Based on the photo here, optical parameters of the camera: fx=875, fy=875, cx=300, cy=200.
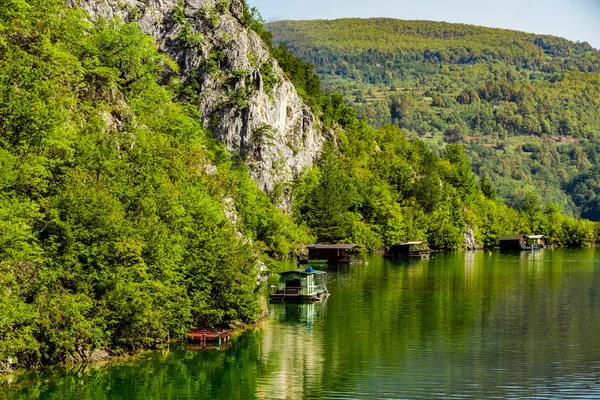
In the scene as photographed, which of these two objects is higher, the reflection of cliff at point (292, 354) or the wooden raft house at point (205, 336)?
the wooden raft house at point (205, 336)

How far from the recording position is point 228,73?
6280 inches

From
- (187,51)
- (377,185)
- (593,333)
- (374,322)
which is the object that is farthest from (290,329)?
(377,185)

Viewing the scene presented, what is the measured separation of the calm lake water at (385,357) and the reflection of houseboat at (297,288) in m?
2.35

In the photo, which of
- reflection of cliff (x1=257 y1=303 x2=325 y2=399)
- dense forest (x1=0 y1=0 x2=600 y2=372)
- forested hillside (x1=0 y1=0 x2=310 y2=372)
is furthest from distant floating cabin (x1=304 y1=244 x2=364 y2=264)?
forested hillside (x1=0 y1=0 x2=310 y2=372)

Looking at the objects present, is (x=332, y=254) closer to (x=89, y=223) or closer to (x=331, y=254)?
(x=331, y=254)

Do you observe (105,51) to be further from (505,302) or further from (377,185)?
(377,185)

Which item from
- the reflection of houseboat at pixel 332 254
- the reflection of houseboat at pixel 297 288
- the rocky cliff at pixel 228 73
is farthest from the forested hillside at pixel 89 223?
the rocky cliff at pixel 228 73

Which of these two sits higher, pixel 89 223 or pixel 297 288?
pixel 89 223

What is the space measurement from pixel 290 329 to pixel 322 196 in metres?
101

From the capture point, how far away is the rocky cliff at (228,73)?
154 m

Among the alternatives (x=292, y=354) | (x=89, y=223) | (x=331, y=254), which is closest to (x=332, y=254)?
(x=331, y=254)

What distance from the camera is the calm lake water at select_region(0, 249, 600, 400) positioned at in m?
49.9

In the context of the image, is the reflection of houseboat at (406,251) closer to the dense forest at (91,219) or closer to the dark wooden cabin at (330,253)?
A: the dark wooden cabin at (330,253)

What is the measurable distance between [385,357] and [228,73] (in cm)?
10692
